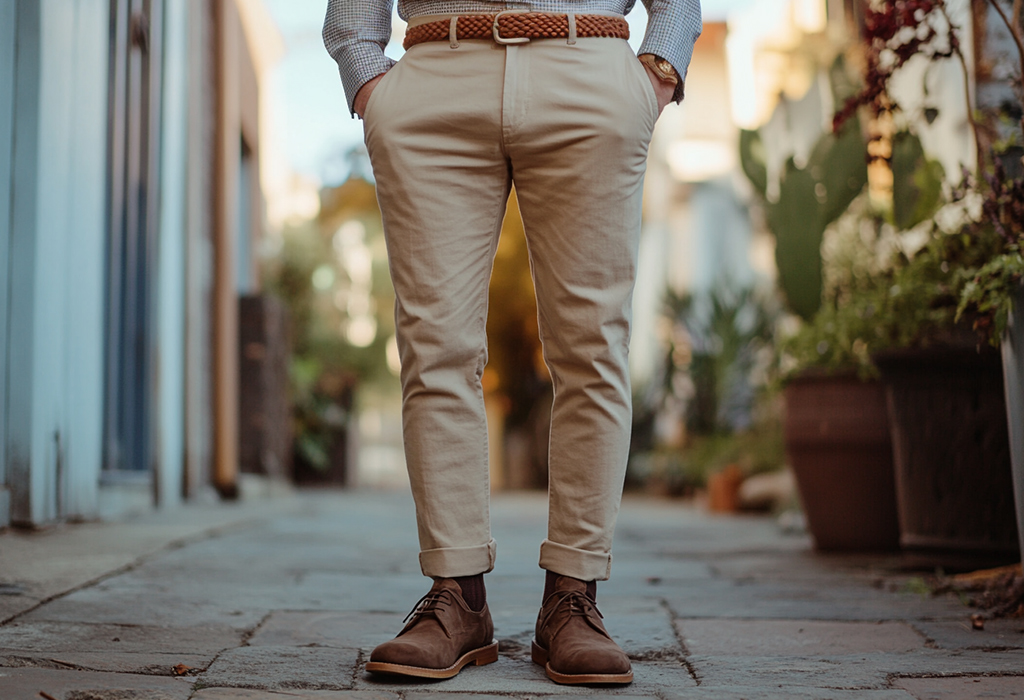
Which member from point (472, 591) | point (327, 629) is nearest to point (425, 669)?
point (472, 591)

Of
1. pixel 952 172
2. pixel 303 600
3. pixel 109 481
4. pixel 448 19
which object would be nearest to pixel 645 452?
pixel 952 172

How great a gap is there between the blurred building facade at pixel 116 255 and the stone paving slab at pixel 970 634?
2.09 m

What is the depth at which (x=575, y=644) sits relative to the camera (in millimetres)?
1415

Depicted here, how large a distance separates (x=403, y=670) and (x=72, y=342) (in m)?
1.94

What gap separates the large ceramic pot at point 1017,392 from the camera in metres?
1.81

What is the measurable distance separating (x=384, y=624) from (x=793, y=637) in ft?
2.37

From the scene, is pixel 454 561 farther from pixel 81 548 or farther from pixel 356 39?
pixel 81 548

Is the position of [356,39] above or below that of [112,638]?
above

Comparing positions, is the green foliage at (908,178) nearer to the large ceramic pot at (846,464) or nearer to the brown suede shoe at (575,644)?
the large ceramic pot at (846,464)

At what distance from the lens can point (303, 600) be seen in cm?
202

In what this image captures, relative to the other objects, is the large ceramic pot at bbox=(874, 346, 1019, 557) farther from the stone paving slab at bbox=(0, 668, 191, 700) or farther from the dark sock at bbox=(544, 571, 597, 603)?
Answer: the stone paving slab at bbox=(0, 668, 191, 700)

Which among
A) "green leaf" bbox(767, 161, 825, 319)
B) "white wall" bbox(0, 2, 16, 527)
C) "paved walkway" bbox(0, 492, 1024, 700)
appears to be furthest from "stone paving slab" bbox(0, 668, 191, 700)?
"green leaf" bbox(767, 161, 825, 319)

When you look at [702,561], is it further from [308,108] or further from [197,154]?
[308,108]

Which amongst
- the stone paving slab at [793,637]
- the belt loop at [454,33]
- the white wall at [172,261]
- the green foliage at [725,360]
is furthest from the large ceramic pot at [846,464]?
the green foliage at [725,360]
